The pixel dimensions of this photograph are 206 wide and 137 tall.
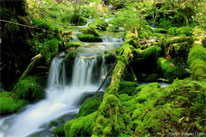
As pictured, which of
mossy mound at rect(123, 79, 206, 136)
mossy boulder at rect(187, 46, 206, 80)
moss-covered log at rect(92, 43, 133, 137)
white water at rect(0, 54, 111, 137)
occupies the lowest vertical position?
white water at rect(0, 54, 111, 137)

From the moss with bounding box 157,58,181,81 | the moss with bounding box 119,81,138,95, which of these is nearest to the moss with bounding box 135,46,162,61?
the moss with bounding box 157,58,181,81

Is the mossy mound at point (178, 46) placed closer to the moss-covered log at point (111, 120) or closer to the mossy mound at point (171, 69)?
the mossy mound at point (171, 69)

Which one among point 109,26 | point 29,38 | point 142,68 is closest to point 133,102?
point 142,68

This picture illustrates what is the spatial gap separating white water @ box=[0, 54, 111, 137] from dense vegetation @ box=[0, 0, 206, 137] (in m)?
0.35

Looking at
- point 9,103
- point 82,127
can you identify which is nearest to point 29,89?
point 9,103

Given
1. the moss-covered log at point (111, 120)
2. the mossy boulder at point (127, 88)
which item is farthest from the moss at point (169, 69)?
the moss-covered log at point (111, 120)

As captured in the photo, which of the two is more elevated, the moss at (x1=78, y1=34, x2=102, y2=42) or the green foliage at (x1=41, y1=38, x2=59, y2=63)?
the moss at (x1=78, y1=34, x2=102, y2=42)

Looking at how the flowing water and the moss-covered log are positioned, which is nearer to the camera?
the moss-covered log

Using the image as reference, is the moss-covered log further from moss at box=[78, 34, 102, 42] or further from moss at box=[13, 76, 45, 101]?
moss at box=[78, 34, 102, 42]

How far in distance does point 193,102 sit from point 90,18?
14726 millimetres

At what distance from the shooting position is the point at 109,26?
12383 millimetres

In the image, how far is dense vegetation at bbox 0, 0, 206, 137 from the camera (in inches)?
97.8

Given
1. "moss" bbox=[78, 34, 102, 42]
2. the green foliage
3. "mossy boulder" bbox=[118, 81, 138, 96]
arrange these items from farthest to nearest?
"moss" bbox=[78, 34, 102, 42] < the green foliage < "mossy boulder" bbox=[118, 81, 138, 96]

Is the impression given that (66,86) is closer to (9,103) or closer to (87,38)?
(9,103)
